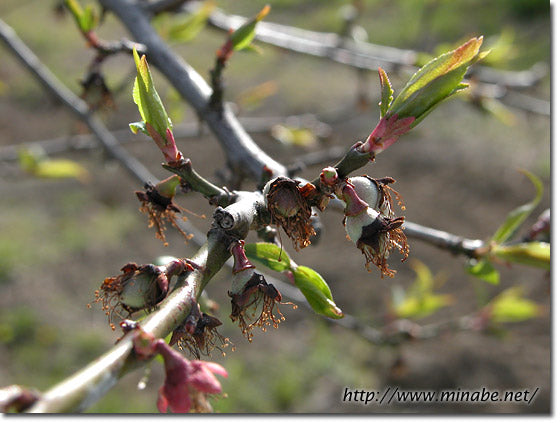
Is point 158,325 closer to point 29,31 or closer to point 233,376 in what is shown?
point 233,376

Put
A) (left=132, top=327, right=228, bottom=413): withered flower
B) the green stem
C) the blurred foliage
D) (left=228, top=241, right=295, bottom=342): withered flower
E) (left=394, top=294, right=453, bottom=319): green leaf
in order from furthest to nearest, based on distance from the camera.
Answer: the blurred foliage < (left=394, top=294, right=453, bottom=319): green leaf < (left=228, top=241, right=295, bottom=342): withered flower < (left=132, top=327, right=228, bottom=413): withered flower < the green stem

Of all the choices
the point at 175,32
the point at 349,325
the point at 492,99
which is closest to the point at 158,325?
the point at 175,32

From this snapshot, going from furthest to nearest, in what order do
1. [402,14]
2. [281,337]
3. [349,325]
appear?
1. [402,14]
2. [281,337]
3. [349,325]

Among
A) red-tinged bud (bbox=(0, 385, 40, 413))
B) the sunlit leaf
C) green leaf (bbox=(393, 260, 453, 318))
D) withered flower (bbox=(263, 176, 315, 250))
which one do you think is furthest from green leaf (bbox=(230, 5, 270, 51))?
green leaf (bbox=(393, 260, 453, 318))

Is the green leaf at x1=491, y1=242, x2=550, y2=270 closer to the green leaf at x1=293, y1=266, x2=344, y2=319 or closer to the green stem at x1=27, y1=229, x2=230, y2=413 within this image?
the green leaf at x1=293, y1=266, x2=344, y2=319

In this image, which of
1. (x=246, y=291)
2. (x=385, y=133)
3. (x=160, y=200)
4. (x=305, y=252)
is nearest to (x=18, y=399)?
(x=246, y=291)

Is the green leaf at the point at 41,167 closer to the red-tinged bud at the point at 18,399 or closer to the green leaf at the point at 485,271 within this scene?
the green leaf at the point at 485,271
